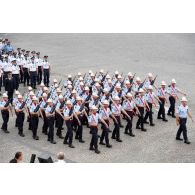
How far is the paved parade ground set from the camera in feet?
47.5

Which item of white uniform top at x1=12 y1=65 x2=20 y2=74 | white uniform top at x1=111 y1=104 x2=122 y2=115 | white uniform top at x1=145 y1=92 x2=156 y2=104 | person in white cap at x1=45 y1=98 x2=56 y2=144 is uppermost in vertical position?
white uniform top at x1=12 y1=65 x2=20 y2=74

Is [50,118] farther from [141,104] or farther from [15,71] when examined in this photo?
[15,71]

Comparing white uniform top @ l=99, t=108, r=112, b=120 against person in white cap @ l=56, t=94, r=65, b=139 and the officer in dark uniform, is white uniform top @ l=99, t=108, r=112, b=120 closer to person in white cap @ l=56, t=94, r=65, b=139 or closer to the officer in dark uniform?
person in white cap @ l=56, t=94, r=65, b=139

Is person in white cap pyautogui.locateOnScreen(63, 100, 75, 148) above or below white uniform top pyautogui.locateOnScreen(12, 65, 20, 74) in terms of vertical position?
below

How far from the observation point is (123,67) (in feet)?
89.9

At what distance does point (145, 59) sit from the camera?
98.4ft

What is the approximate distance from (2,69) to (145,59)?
11340 mm

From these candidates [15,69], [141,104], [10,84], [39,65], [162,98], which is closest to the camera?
[141,104]

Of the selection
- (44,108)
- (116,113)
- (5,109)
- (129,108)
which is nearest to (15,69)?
(5,109)

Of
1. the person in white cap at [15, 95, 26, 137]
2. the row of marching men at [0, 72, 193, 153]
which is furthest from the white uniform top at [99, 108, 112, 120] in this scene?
the person in white cap at [15, 95, 26, 137]

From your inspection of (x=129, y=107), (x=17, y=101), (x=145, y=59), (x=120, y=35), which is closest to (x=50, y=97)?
(x=17, y=101)

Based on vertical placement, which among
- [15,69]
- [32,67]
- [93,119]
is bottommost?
[93,119]

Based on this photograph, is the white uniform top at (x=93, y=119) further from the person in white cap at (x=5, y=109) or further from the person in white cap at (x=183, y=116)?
the person in white cap at (x=5, y=109)

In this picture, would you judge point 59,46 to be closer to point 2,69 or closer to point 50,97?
point 2,69
